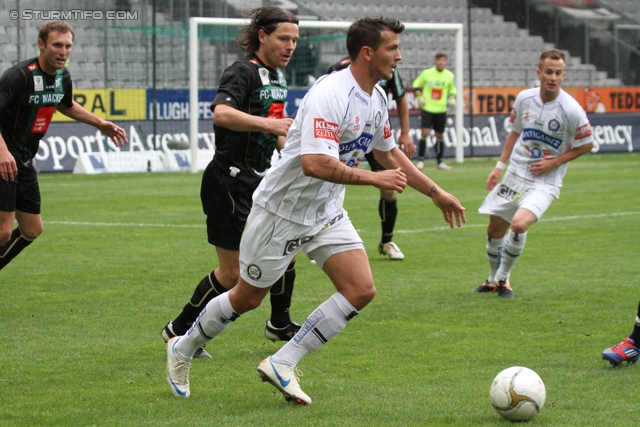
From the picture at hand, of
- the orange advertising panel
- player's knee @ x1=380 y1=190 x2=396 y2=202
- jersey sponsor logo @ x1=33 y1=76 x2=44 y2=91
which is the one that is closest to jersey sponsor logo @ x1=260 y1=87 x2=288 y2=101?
jersey sponsor logo @ x1=33 y1=76 x2=44 y2=91

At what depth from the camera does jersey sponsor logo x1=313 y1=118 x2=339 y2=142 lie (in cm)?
446

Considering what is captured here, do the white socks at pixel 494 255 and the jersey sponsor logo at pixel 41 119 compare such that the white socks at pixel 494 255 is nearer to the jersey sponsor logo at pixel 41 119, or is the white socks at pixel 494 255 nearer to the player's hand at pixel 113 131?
the player's hand at pixel 113 131

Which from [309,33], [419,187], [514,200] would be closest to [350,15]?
[309,33]

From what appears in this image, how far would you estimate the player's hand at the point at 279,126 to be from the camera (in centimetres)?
516

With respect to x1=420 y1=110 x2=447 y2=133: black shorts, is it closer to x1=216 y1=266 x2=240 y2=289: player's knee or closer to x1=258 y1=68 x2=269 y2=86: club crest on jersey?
x1=258 y1=68 x2=269 y2=86: club crest on jersey

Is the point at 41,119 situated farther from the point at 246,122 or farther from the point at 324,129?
the point at 324,129

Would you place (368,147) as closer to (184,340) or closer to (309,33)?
(184,340)

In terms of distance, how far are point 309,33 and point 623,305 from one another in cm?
1755

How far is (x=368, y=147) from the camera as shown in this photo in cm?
492

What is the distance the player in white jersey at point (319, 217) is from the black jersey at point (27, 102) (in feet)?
9.47

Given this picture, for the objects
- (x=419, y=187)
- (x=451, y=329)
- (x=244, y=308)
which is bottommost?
(x=451, y=329)

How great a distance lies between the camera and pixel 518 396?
4.45 metres

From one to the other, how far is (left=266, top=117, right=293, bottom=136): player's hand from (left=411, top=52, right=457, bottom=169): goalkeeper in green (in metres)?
16.5

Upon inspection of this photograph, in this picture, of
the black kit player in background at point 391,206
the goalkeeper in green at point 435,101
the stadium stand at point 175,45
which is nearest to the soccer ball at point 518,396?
the black kit player in background at point 391,206
